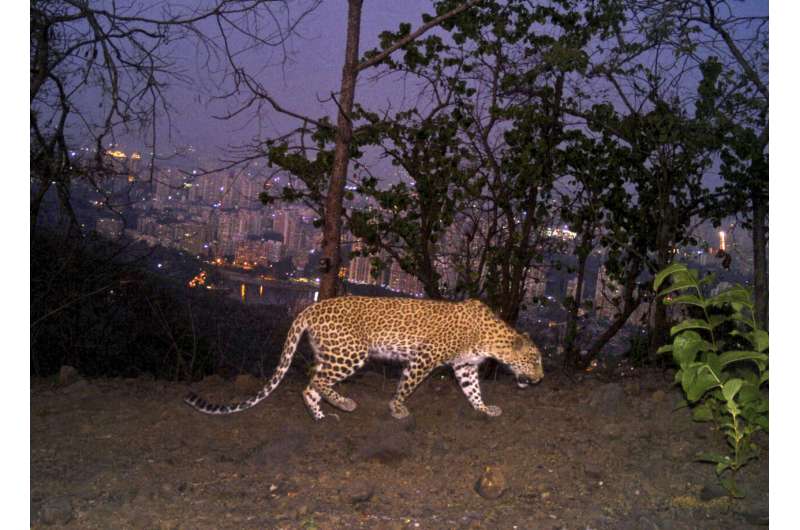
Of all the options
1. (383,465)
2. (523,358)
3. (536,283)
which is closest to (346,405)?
(383,465)

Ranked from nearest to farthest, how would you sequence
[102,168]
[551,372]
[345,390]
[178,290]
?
1. [345,390]
2. [102,168]
3. [551,372]
4. [178,290]

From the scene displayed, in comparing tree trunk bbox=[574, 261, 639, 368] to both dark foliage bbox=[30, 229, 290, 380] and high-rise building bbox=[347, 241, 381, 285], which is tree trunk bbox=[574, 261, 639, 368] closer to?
high-rise building bbox=[347, 241, 381, 285]

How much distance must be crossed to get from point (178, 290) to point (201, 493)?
6833 millimetres

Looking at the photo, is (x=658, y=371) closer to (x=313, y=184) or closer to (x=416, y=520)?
(x=313, y=184)

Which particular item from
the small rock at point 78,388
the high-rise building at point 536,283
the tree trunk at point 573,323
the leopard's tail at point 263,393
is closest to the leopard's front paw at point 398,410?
the leopard's tail at point 263,393

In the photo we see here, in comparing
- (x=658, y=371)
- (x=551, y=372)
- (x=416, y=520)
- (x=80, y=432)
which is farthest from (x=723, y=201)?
(x=80, y=432)

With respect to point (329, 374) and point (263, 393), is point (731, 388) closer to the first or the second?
point (329, 374)

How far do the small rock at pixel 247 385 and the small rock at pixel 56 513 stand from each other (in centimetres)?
293

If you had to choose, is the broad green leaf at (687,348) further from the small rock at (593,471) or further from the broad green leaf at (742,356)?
the small rock at (593,471)

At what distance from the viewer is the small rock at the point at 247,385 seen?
7.50 m

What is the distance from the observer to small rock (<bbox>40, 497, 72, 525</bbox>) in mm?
4469

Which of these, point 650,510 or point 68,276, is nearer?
point 650,510

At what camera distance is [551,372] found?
352 inches

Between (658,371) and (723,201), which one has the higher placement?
(723,201)
